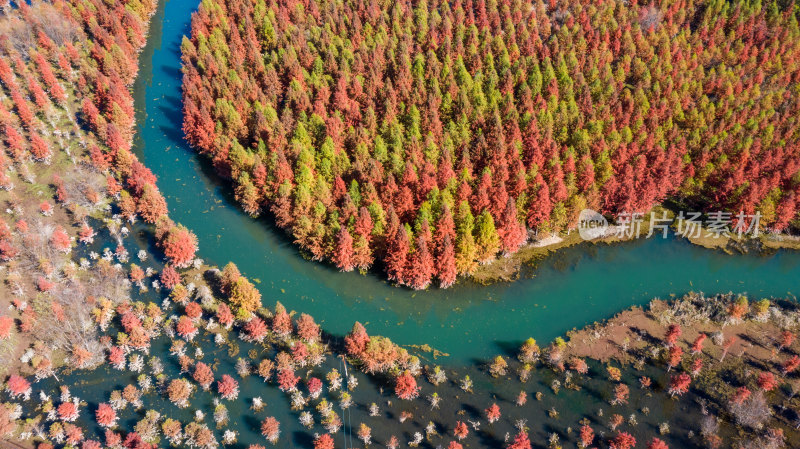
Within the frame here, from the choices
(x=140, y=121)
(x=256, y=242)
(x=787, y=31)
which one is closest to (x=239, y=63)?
(x=140, y=121)

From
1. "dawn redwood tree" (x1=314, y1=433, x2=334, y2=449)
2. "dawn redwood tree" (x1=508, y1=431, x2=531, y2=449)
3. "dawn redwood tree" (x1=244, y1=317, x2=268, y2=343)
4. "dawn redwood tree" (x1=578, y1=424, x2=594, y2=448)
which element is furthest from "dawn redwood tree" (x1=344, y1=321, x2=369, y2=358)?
"dawn redwood tree" (x1=578, y1=424, x2=594, y2=448)

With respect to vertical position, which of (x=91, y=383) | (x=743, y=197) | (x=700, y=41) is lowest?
(x=91, y=383)

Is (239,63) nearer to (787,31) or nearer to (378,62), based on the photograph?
(378,62)

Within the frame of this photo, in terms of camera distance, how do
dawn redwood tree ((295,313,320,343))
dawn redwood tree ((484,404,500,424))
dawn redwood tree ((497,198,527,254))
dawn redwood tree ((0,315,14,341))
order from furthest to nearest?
1. dawn redwood tree ((497,198,527,254))
2. dawn redwood tree ((295,313,320,343))
3. dawn redwood tree ((0,315,14,341))
4. dawn redwood tree ((484,404,500,424))

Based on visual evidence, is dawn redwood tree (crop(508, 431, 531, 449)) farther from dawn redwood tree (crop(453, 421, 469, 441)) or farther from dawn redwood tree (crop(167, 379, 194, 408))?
dawn redwood tree (crop(167, 379, 194, 408))

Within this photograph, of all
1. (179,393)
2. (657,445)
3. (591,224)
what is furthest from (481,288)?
(179,393)

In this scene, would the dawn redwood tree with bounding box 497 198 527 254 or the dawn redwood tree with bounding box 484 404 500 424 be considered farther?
the dawn redwood tree with bounding box 497 198 527 254

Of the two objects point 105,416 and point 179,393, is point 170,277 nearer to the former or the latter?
point 179,393
